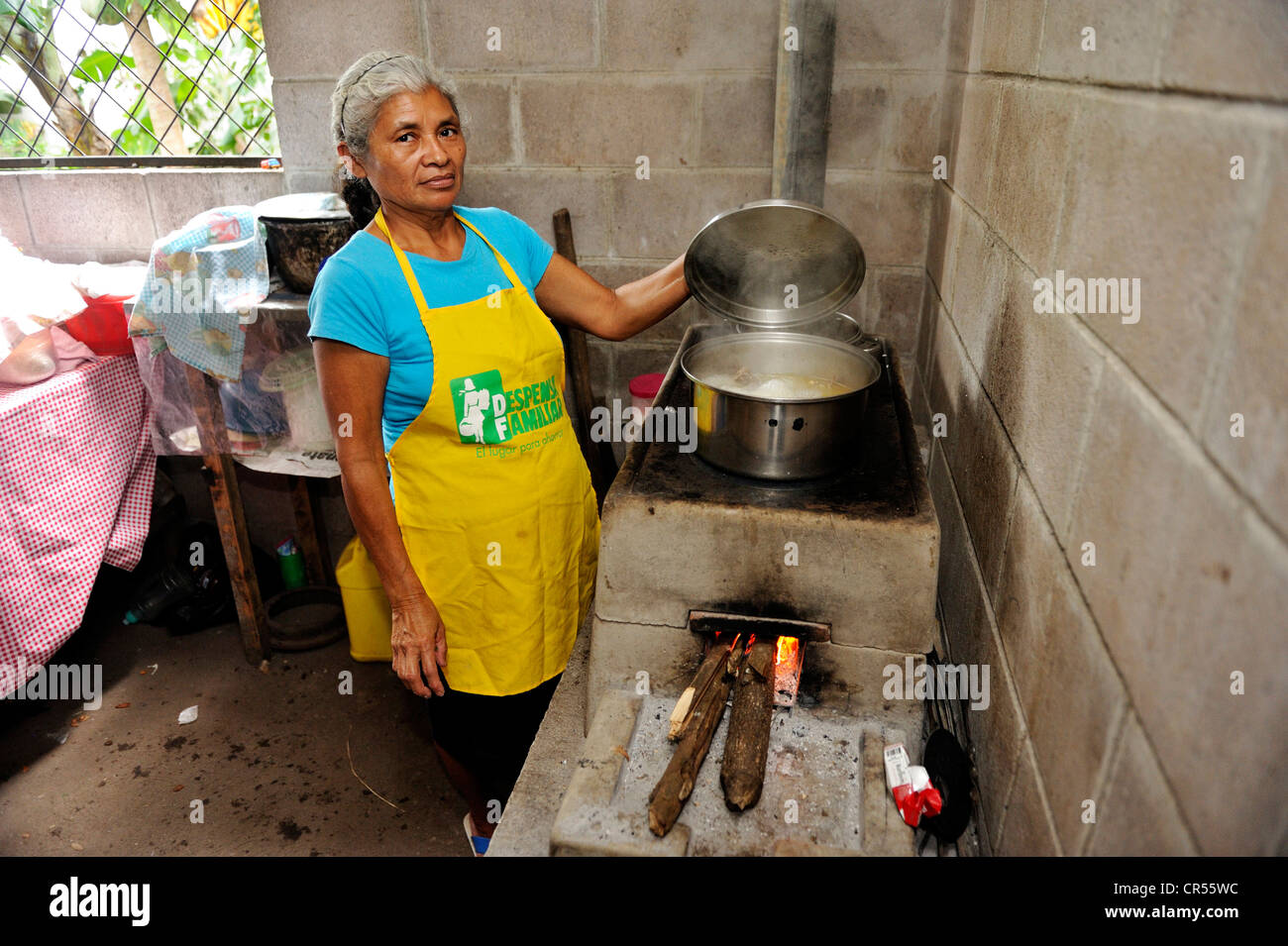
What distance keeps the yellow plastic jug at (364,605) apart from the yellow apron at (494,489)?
1.19 metres

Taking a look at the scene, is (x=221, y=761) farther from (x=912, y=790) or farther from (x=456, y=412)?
(x=912, y=790)

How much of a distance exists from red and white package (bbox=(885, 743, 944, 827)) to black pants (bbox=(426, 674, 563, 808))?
1.11 meters

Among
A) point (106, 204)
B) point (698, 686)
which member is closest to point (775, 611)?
point (698, 686)

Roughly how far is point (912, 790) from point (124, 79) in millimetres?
4526

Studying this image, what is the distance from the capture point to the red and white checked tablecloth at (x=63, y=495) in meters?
2.97

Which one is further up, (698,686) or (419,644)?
(698,686)

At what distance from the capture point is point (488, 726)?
243 centimetres

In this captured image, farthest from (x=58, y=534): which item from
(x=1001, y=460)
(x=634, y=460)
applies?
(x=1001, y=460)

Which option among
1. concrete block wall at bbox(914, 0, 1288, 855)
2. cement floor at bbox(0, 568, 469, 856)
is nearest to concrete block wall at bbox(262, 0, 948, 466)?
concrete block wall at bbox(914, 0, 1288, 855)

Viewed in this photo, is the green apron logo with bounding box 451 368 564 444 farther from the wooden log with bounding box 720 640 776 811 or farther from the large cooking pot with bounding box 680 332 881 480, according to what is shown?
the wooden log with bounding box 720 640 776 811

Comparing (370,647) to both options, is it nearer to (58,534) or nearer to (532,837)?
(58,534)

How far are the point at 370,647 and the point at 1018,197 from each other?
303 cm

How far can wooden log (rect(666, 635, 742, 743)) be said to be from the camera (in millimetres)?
1669

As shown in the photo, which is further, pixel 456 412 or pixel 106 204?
pixel 106 204
